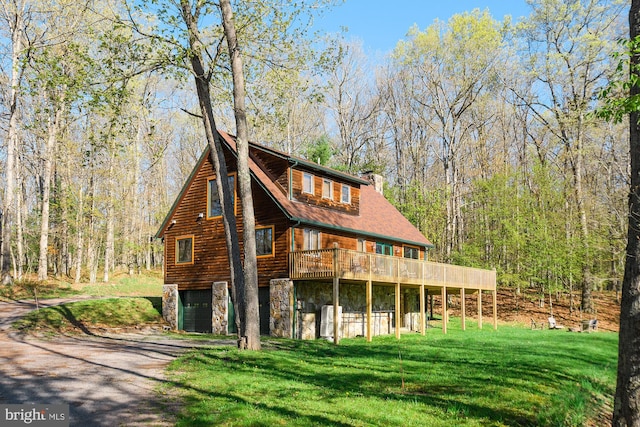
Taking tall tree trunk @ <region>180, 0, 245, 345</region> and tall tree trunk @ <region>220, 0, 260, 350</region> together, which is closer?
tall tree trunk @ <region>220, 0, 260, 350</region>

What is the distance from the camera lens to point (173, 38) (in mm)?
15242

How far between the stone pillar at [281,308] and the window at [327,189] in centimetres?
498

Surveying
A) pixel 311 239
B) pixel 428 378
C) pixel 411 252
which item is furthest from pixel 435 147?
pixel 428 378

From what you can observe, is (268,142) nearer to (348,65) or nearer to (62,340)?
(348,65)

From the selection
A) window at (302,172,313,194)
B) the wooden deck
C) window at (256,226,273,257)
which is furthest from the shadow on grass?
window at (302,172,313,194)

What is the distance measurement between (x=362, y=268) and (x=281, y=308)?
370 cm

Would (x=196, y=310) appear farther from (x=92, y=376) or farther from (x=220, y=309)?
(x=92, y=376)

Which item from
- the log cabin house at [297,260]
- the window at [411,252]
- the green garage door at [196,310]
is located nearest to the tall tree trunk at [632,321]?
the log cabin house at [297,260]

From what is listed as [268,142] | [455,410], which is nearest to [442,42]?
[268,142]

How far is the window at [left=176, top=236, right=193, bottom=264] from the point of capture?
25.5 m

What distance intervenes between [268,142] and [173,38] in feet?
95.8

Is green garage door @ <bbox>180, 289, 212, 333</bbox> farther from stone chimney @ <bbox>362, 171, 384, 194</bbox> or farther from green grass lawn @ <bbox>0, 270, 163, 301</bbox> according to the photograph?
stone chimney @ <bbox>362, 171, 384, 194</bbox>

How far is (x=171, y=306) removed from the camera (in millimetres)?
25781

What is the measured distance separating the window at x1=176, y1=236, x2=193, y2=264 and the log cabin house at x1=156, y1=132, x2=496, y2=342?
0.05m
